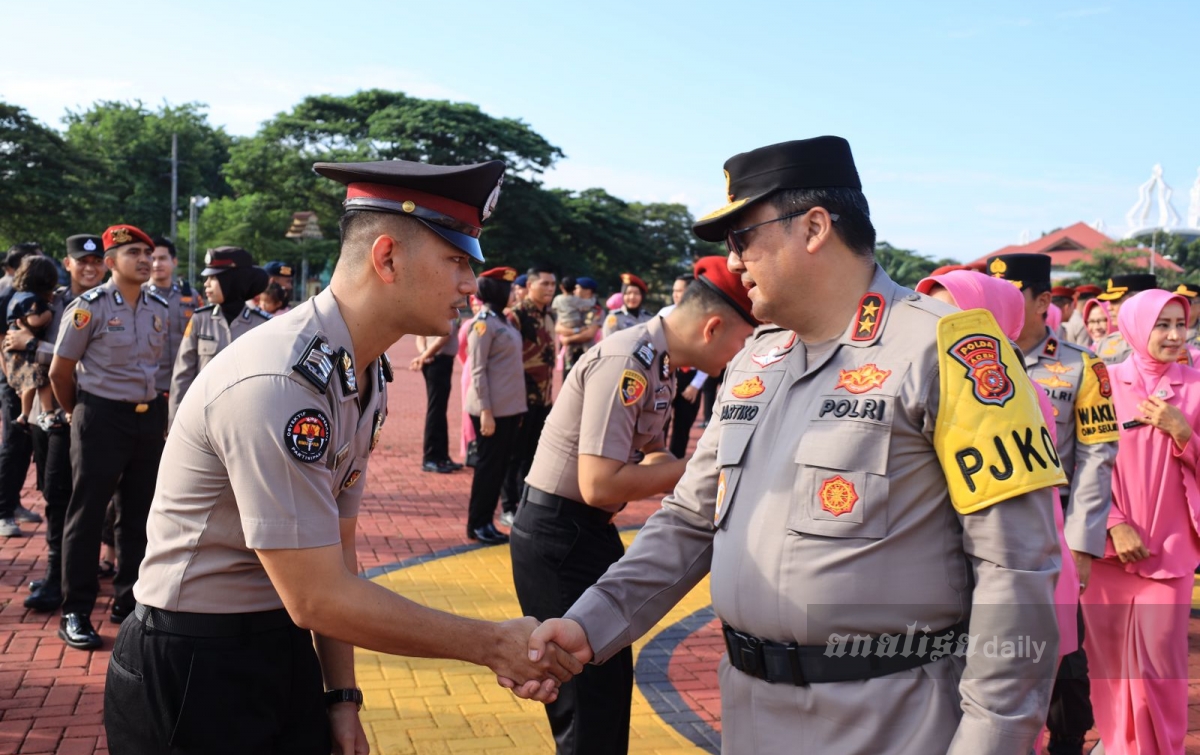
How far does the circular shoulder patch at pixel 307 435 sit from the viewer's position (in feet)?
6.58

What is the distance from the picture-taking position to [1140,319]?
480 centimetres

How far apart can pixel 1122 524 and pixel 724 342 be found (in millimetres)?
2133

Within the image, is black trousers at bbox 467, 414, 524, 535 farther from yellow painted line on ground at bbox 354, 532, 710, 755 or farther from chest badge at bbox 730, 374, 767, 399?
chest badge at bbox 730, 374, 767, 399

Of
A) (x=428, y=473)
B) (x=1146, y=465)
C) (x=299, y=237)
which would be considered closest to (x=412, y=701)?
(x=1146, y=465)

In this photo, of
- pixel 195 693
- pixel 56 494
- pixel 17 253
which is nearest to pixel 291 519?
pixel 195 693

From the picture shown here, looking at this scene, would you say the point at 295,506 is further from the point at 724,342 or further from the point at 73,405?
the point at 73,405

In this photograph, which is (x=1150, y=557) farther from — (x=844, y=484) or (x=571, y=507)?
(x=844, y=484)

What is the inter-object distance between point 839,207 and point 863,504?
2.37 ft

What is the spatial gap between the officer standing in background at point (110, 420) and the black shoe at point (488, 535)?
8.99 feet

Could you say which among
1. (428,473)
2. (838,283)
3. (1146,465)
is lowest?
(428,473)

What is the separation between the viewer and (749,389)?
2.43 metres

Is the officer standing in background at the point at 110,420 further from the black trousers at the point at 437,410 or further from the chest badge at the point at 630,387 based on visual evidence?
the black trousers at the point at 437,410

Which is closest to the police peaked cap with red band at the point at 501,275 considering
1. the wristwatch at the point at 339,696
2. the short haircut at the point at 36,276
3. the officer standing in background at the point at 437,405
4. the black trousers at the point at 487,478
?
the black trousers at the point at 487,478

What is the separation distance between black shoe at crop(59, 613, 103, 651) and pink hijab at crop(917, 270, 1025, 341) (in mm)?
4661
